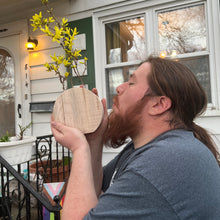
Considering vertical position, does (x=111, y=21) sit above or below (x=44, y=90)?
above

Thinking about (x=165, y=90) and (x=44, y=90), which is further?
(x=44, y=90)

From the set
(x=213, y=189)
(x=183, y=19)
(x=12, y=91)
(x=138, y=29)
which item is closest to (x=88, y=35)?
(x=138, y=29)

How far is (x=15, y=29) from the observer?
3539 mm

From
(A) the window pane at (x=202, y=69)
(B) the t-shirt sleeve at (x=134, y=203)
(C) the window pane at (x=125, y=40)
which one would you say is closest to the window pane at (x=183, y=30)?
(A) the window pane at (x=202, y=69)

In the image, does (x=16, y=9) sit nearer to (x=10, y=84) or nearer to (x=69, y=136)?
(x=10, y=84)

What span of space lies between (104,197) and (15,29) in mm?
3761

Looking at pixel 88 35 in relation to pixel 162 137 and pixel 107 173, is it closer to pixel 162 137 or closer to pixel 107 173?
pixel 107 173

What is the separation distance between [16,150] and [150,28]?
2356 mm

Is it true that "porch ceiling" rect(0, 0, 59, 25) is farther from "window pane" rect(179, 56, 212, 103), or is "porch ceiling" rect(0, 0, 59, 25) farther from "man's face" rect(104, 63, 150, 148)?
"man's face" rect(104, 63, 150, 148)

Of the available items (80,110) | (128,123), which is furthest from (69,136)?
(128,123)

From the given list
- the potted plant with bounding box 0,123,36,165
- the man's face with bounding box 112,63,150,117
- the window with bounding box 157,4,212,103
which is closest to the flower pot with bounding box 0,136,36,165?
the potted plant with bounding box 0,123,36,165

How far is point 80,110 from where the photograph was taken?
90 cm

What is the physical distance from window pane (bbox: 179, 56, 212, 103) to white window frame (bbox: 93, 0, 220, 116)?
6 cm

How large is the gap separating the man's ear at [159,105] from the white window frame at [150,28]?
6.21 feet
